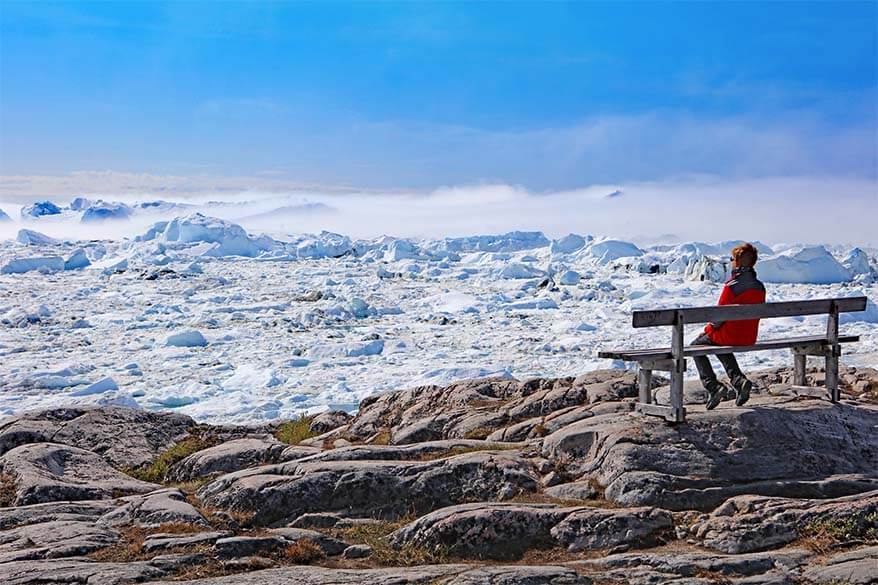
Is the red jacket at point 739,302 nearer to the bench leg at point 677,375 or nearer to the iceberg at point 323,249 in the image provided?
the bench leg at point 677,375

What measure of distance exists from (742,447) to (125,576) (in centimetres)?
534

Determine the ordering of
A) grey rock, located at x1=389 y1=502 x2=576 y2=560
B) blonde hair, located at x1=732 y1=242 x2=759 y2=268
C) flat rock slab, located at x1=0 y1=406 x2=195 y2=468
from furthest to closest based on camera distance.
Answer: flat rock slab, located at x1=0 y1=406 x2=195 y2=468 → blonde hair, located at x1=732 y1=242 x2=759 y2=268 → grey rock, located at x1=389 y1=502 x2=576 y2=560

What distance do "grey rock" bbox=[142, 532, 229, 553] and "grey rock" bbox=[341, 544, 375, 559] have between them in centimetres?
104

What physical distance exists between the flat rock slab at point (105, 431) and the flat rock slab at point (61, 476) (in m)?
0.69

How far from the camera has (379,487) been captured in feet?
25.3

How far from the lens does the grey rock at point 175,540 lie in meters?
6.54

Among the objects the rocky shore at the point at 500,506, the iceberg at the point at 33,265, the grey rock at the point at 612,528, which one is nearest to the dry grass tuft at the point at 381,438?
the rocky shore at the point at 500,506

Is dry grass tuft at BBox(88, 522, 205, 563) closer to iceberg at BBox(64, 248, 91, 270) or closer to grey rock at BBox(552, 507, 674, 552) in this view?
grey rock at BBox(552, 507, 674, 552)

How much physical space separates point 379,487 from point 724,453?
319cm

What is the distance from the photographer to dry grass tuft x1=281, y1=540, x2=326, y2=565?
6434mm

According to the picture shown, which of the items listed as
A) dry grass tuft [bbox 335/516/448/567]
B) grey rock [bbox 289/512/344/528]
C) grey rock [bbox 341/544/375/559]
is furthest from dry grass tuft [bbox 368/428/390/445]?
grey rock [bbox 341/544/375/559]

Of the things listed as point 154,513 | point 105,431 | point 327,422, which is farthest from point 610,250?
point 154,513

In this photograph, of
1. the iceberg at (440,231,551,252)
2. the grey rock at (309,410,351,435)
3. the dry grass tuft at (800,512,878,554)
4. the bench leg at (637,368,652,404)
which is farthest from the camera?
the iceberg at (440,231,551,252)

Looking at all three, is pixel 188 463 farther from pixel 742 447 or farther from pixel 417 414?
pixel 742 447
